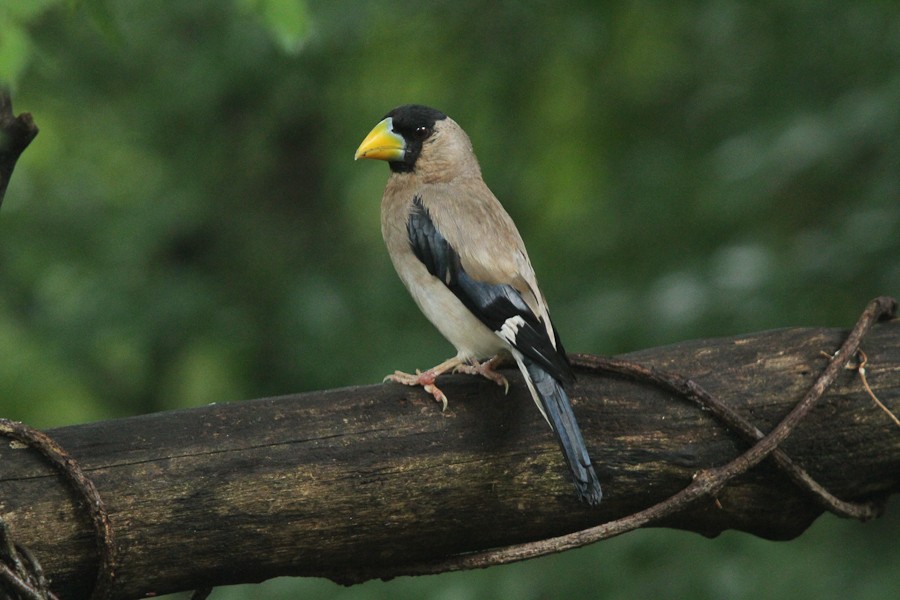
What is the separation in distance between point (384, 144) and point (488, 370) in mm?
1089

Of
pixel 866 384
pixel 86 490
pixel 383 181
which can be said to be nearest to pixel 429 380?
pixel 86 490

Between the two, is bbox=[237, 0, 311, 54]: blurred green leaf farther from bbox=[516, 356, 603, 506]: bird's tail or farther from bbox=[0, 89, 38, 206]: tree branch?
bbox=[516, 356, 603, 506]: bird's tail

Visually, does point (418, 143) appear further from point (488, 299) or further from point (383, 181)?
point (383, 181)

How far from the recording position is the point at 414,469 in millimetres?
2404

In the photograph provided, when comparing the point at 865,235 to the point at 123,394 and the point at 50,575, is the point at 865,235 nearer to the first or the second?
the point at 50,575

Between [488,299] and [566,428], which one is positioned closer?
[566,428]

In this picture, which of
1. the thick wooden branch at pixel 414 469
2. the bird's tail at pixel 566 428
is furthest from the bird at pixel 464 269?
the thick wooden branch at pixel 414 469

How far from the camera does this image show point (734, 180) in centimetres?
485

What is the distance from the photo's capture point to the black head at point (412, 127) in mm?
3736

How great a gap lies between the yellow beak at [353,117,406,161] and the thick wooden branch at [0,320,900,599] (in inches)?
44.1

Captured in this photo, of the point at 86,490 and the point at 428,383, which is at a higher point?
the point at 86,490

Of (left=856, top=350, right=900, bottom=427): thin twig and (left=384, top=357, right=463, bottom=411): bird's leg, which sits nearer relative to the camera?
(left=384, top=357, right=463, bottom=411): bird's leg

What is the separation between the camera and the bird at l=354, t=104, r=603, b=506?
2.58 m

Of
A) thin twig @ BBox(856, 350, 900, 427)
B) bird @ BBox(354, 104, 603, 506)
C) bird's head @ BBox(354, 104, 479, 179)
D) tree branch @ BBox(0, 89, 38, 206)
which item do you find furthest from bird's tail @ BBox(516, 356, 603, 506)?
bird's head @ BBox(354, 104, 479, 179)
